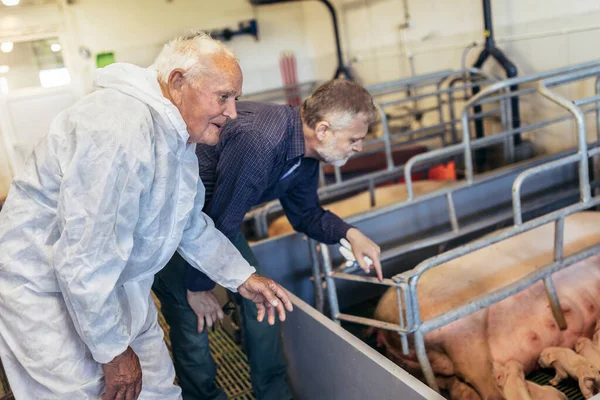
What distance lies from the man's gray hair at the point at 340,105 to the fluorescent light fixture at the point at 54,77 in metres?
5.04

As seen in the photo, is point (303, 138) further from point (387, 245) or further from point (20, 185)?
point (387, 245)

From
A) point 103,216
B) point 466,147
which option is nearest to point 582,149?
Result: point 466,147

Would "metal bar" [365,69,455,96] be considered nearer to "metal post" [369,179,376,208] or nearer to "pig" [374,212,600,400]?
"metal post" [369,179,376,208]

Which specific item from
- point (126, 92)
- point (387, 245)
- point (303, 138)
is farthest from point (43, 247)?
point (387, 245)

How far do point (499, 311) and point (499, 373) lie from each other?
28cm

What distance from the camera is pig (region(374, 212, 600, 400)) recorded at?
2.15 metres

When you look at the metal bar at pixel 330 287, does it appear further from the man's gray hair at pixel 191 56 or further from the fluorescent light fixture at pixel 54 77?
the fluorescent light fixture at pixel 54 77

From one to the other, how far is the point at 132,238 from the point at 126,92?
345mm

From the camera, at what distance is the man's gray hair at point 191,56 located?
142 centimetres

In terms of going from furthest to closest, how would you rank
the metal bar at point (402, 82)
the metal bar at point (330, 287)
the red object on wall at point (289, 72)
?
the red object on wall at point (289, 72), the metal bar at point (402, 82), the metal bar at point (330, 287)

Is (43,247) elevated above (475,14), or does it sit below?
below

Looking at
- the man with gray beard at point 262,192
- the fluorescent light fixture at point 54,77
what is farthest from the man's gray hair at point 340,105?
the fluorescent light fixture at point 54,77

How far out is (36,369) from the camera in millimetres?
1464

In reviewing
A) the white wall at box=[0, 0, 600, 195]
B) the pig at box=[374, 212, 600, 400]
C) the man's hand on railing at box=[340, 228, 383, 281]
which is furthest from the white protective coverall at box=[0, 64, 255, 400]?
the white wall at box=[0, 0, 600, 195]
